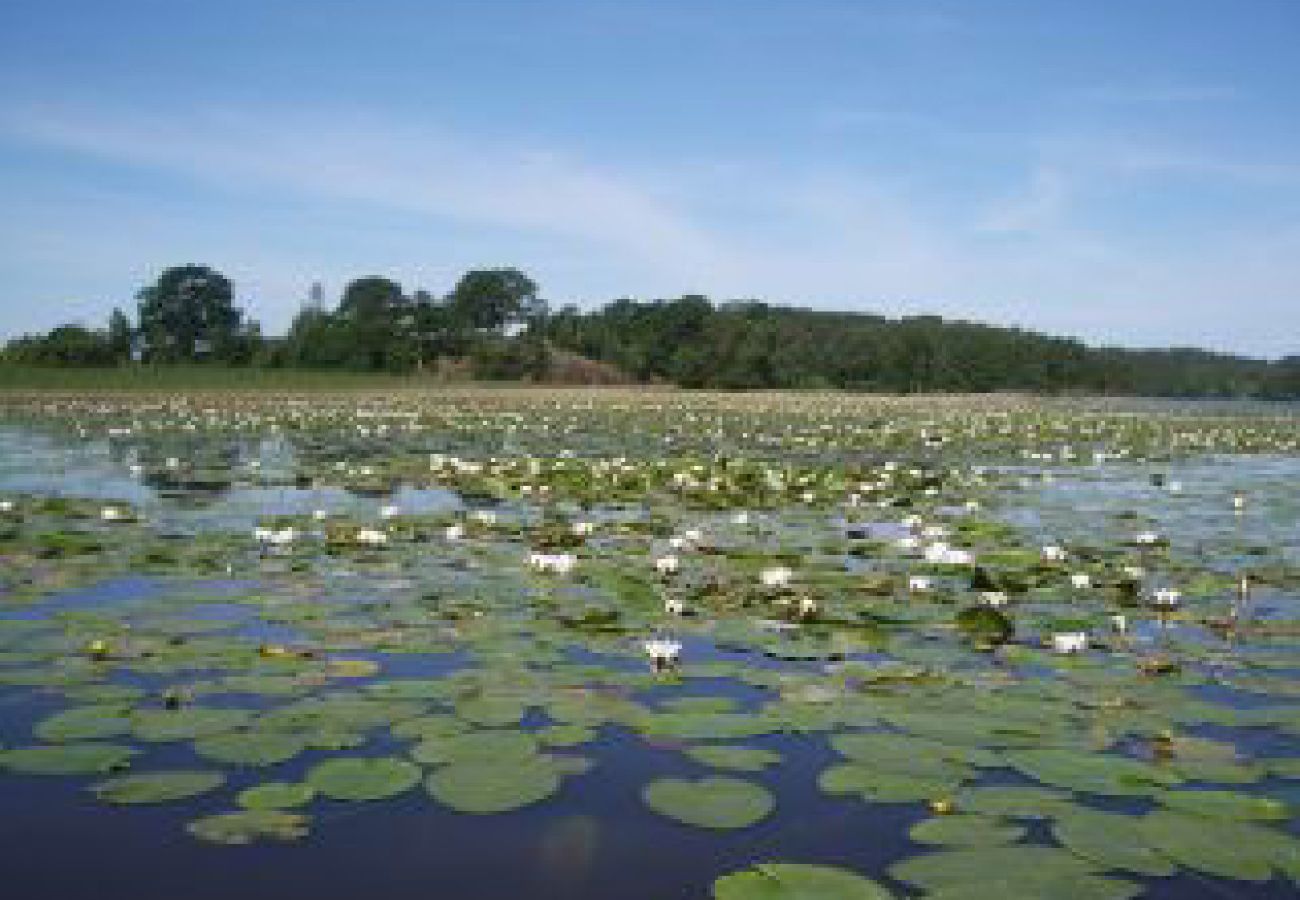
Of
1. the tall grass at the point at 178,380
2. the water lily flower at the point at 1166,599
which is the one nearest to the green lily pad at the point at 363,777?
the water lily flower at the point at 1166,599

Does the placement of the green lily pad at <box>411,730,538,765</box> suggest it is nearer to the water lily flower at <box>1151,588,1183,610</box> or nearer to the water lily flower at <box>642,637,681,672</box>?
the water lily flower at <box>642,637,681,672</box>

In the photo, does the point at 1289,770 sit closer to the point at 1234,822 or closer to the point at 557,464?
the point at 1234,822

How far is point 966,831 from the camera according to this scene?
3.21m

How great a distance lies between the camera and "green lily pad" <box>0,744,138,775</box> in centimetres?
361

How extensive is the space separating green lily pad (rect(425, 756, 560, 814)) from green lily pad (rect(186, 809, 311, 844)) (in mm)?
408

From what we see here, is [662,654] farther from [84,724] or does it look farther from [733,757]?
[84,724]

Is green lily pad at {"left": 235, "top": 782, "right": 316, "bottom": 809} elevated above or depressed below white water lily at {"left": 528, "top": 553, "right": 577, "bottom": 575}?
below

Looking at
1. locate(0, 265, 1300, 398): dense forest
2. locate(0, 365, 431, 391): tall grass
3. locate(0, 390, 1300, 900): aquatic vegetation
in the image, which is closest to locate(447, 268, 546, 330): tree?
→ locate(0, 265, 1300, 398): dense forest

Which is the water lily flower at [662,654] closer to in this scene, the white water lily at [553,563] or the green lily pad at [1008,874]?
the white water lily at [553,563]

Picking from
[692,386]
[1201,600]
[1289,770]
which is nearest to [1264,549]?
[1201,600]

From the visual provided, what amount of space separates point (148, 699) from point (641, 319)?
8328 cm

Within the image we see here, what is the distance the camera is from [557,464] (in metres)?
13.7

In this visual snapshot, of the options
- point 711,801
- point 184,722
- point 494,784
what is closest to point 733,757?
point 711,801

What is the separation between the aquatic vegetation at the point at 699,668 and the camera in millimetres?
3371
